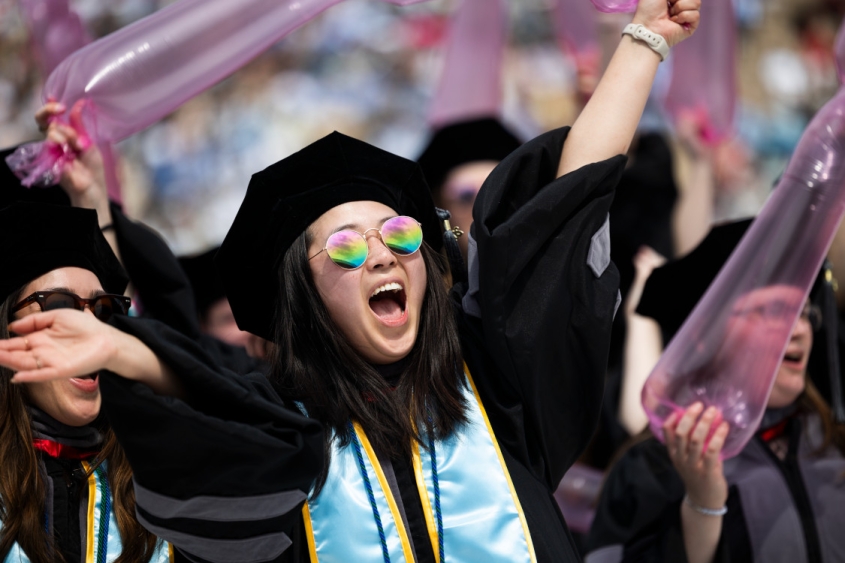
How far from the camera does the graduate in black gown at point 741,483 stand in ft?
10.3

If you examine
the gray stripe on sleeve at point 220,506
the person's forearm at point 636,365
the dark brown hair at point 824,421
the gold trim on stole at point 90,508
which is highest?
the gray stripe on sleeve at point 220,506

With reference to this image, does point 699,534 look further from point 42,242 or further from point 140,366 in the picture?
point 42,242

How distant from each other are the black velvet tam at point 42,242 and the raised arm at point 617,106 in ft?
4.11

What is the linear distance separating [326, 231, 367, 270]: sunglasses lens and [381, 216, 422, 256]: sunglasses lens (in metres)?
0.06

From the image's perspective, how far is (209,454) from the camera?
1.99 metres

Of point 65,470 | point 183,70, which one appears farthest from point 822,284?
point 65,470

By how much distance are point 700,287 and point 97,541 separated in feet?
7.09

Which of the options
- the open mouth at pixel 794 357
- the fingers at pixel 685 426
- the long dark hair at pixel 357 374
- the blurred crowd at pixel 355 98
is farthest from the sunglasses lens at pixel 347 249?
the blurred crowd at pixel 355 98

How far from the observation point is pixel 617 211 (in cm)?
497

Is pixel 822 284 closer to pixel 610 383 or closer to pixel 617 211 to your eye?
pixel 610 383

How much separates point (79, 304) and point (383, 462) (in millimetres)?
883

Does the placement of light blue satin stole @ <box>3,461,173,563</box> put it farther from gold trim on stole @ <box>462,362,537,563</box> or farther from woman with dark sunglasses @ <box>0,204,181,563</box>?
gold trim on stole @ <box>462,362,537,563</box>

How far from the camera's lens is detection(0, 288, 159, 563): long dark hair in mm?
2404

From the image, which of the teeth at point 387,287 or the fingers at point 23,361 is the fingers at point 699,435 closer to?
the teeth at point 387,287
